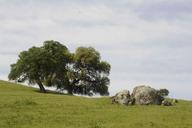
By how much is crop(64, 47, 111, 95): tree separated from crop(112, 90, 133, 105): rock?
37.0 meters

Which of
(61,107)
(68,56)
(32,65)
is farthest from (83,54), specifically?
(61,107)

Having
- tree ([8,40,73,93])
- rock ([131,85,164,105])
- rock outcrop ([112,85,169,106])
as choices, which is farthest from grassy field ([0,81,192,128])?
tree ([8,40,73,93])

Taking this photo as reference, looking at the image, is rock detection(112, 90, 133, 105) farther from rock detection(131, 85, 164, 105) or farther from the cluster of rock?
rock detection(131, 85, 164, 105)

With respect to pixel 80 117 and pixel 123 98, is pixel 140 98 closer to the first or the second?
pixel 123 98

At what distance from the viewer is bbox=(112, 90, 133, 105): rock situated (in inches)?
2334

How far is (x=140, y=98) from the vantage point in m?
60.0

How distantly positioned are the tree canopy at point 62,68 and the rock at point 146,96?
31.7 m

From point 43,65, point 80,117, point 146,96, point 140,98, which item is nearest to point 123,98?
point 140,98

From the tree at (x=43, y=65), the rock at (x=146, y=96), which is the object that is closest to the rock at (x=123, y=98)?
the rock at (x=146, y=96)

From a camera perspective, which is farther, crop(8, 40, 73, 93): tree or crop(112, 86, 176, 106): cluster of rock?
crop(8, 40, 73, 93): tree

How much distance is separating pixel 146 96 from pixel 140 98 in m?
0.80

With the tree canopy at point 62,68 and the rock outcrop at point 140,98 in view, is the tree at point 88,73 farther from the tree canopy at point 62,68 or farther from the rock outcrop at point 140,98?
the rock outcrop at point 140,98

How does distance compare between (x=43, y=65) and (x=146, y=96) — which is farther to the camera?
(x=43, y=65)

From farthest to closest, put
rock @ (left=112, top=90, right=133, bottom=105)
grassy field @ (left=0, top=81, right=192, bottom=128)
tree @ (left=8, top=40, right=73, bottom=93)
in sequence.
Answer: tree @ (left=8, top=40, right=73, bottom=93)
rock @ (left=112, top=90, right=133, bottom=105)
grassy field @ (left=0, top=81, right=192, bottom=128)
